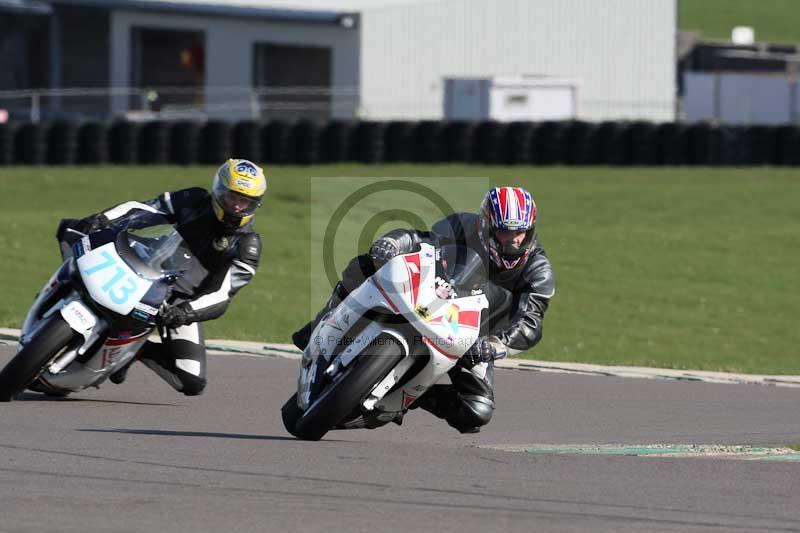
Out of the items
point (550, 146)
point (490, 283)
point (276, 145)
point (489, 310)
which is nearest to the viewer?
point (490, 283)

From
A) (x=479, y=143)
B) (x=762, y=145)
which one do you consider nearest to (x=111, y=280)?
(x=479, y=143)

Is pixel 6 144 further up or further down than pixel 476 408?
further up

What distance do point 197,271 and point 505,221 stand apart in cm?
252

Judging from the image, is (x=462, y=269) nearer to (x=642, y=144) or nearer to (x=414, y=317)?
(x=414, y=317)

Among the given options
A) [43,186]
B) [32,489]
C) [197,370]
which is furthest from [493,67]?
[32,489]

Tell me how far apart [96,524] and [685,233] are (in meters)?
17.2

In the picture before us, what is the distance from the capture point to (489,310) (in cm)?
852

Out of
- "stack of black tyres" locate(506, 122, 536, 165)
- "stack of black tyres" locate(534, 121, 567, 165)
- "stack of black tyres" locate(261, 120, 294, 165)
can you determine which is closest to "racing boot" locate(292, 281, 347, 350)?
"stack of black tyres" locate(261, 120, 294, 165)

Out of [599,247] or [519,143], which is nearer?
[599,247]

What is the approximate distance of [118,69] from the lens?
135 ft

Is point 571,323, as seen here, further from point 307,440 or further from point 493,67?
point 493,67

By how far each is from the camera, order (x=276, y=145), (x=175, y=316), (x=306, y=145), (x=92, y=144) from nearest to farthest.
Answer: (x=175, y=316) < (x=92, y=144) < (x=276, y=145) < (x=306, y=145)

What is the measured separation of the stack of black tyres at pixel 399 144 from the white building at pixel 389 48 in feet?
24.3

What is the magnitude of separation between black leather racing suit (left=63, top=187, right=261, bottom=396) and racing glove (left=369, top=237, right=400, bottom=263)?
6.57ft
